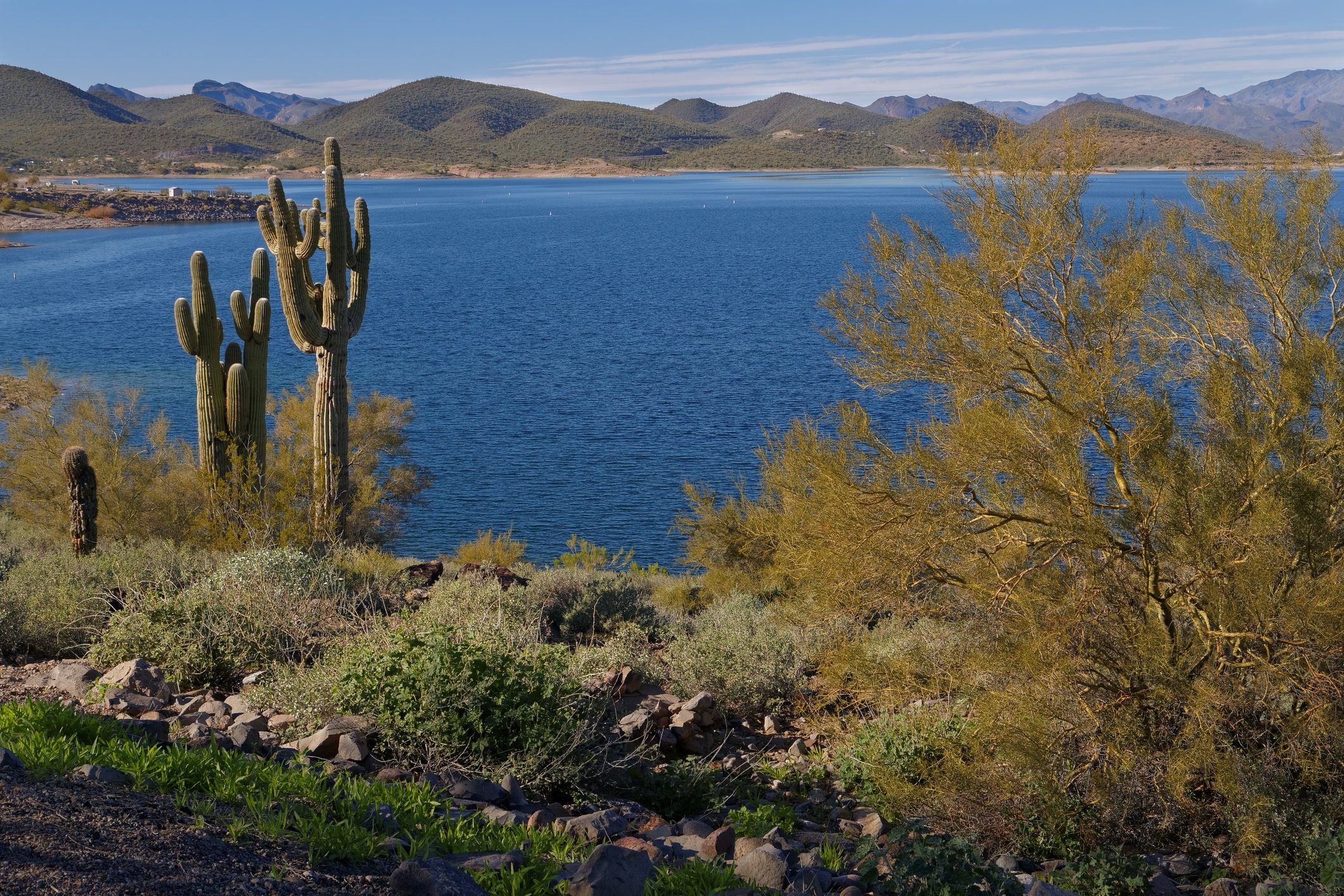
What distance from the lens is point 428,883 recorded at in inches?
151

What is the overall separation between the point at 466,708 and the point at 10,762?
2208 millimetres

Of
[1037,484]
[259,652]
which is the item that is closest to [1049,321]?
[1037,484]

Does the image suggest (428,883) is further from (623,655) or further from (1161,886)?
(623,655)

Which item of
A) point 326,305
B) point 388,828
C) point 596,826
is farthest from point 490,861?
point 326,305

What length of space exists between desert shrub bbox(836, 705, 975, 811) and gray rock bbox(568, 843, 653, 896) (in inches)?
129

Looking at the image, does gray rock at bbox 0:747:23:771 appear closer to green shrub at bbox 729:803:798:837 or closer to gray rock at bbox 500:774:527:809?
gray rock at bbox 500:774:527:809

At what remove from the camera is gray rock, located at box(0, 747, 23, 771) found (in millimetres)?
4441

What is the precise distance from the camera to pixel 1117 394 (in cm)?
777

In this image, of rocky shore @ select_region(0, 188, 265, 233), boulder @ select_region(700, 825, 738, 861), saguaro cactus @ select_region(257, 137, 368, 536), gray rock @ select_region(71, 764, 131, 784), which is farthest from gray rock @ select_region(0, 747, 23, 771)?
rocky shore @ select_region(0, 188, 265, 233)

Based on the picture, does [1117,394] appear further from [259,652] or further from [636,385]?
[636,385]

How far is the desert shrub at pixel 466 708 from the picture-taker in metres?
5.78

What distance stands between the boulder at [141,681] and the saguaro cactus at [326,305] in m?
7.64

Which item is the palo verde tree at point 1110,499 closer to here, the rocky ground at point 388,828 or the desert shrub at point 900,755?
the desert shrub at point 900,755

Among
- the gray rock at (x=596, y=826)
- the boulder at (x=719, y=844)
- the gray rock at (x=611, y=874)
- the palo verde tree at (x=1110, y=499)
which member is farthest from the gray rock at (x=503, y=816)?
the palo verde tree at (x=1110, y=499)
